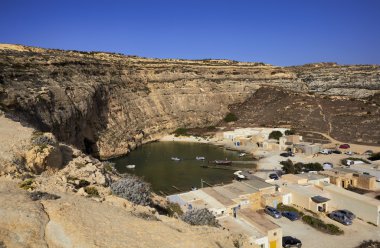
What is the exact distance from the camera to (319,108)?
66750 mm

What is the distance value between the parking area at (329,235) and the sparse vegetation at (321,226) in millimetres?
330

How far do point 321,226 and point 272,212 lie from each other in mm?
3804

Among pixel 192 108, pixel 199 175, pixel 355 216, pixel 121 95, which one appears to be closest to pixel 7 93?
pixel 199 175

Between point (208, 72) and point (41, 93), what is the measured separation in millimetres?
46055

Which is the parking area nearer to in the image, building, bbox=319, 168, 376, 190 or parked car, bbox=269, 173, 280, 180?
building, bbox=319, 168, 376, 190

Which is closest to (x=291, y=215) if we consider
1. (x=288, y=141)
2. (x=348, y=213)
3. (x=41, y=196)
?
(x=348, y=213)

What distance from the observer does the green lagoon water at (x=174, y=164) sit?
38.3 m

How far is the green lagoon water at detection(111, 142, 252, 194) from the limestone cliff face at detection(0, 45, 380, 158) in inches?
161

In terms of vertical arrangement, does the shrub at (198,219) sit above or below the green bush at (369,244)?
above

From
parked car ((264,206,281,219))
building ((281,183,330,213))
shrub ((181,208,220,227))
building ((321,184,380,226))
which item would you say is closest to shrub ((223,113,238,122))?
building ((281,183,330,213))

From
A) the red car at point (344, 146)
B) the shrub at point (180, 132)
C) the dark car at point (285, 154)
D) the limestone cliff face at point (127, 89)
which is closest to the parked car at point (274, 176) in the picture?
the dark car at point (285, 154)

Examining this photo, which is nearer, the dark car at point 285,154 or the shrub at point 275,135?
the dark car at point 285,154

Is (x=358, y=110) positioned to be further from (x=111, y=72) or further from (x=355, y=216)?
(x=111, y=72)

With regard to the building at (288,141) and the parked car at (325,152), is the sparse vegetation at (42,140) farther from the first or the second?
the building at (288,141)
